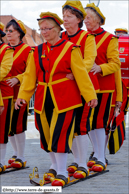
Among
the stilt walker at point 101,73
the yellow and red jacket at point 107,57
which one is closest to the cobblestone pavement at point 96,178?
the stilt walker at point 101,73

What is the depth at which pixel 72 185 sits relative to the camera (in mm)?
4684

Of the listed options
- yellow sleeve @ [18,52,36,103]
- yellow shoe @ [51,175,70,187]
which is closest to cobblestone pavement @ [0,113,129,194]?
yellow shoe @ [51,175,70,187]

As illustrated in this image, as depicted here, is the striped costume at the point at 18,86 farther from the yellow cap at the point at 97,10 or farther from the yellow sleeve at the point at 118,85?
the yellow sleeve at the point at 118,85

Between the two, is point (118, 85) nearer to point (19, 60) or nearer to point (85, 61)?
point (85, 61)

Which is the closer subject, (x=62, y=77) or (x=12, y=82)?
(x=62, y=77)

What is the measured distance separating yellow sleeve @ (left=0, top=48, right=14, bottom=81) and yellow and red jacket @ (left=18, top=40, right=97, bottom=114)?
74 cm

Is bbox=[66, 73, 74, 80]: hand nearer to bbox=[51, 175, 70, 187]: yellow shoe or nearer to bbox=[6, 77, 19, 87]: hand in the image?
bbox=[51, 175, 70, 187]: yellow shoe

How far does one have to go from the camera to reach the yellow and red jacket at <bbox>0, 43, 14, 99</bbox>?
17.5 ft

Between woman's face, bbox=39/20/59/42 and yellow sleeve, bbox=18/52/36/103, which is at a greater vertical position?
woman's face, bbox=39/20/59/42

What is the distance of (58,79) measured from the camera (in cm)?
459

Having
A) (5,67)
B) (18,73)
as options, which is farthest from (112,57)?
(5,67)

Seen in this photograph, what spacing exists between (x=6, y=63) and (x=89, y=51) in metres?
1.02

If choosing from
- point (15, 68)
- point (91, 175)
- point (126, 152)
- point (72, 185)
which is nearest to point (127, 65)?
point (126, 152)

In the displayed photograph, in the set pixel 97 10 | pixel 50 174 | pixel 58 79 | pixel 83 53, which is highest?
pixel 97 10
